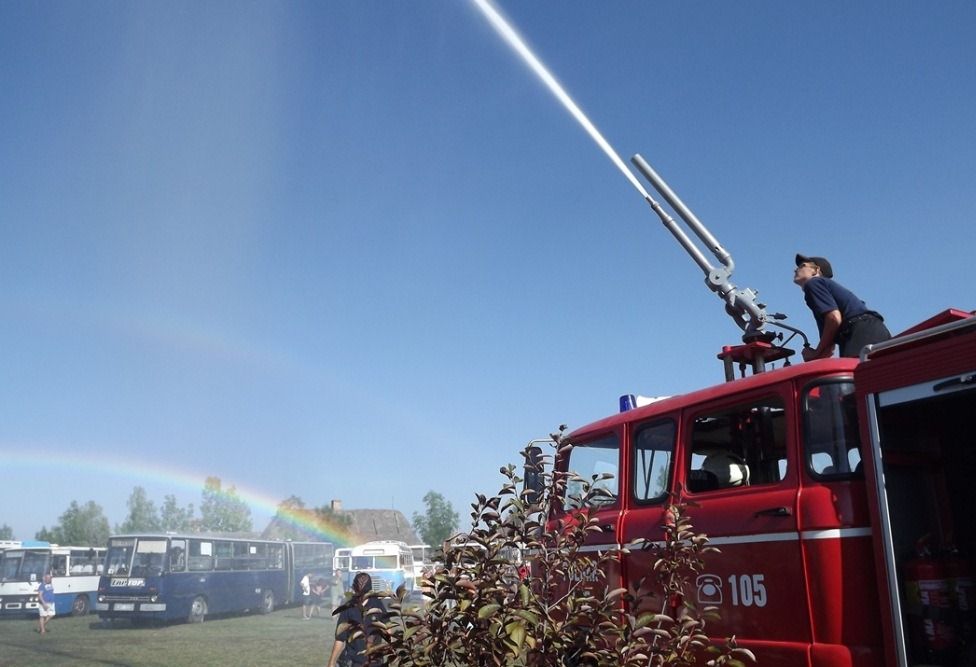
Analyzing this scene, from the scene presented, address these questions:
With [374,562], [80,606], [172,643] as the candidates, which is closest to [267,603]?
[374,562]

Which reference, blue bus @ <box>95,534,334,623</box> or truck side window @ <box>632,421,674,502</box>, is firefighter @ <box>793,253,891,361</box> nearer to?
truck side window @ <box>632,421,674,502</box>

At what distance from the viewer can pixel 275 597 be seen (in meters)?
37.1

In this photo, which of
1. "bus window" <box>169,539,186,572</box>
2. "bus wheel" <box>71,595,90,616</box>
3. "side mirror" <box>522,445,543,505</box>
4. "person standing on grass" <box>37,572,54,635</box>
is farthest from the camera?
"bus wheel" <box>71,595,90,616</box>

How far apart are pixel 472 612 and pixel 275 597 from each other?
3670 cm

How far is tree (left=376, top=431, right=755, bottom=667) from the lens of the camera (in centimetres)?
301

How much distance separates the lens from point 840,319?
235 inches

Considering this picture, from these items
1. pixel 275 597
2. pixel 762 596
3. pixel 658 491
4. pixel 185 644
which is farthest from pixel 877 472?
pixel 275 597

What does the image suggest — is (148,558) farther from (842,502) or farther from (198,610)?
(842,502)

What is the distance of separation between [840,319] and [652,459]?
163 cm

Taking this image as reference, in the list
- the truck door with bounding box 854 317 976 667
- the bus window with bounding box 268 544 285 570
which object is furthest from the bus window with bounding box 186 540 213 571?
the truck door with bounding box 854 317 976 667

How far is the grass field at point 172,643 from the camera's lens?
17.2 metres

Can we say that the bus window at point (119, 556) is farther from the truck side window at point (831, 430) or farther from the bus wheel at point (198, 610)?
the truck side window at point (831, 430)

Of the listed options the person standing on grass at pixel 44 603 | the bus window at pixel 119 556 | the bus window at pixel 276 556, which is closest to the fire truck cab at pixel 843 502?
the person standing on grass at pixel 44 603

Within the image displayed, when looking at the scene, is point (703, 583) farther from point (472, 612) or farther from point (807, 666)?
point (472, 612)
